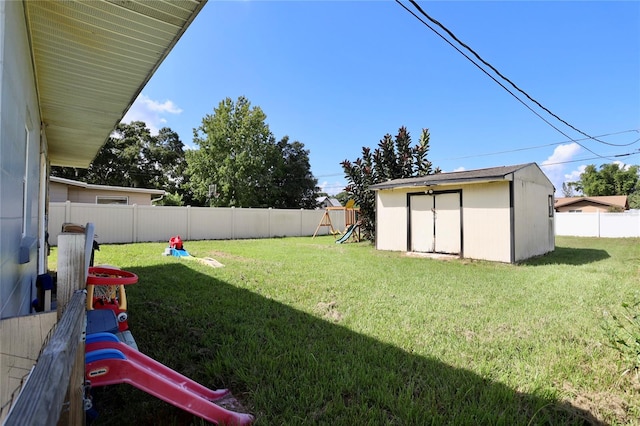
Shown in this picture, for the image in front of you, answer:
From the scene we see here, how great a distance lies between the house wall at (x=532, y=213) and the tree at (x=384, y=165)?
3.72 metres

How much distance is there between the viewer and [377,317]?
3.78 meters

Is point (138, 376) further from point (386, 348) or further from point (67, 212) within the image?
point (67, 212)

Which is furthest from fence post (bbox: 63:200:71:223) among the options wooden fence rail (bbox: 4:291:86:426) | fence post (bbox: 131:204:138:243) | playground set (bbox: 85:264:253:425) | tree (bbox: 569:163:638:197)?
tree (bbox: 569:163:638:197)

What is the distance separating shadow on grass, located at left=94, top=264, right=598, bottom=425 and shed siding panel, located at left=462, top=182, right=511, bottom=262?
6501 mm

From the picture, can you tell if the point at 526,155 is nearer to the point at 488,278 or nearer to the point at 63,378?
the point at 488,278

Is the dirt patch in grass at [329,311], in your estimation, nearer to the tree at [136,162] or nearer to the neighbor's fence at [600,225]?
the neighbor's fence at [600,225]

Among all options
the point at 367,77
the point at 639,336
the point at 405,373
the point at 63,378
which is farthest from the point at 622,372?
the point at 367,77

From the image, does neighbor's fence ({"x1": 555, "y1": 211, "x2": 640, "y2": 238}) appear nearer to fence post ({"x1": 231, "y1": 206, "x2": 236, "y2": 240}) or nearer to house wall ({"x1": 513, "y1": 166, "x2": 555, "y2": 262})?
house wall ({"x1": 513, "y1": 166, "x2": 555, "y2": 262})

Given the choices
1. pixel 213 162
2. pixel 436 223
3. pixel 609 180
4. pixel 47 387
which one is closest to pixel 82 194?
pixel 213 162

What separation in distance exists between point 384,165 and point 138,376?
1177 centimetres

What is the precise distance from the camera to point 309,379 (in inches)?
92.9

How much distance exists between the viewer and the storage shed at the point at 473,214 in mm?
8102

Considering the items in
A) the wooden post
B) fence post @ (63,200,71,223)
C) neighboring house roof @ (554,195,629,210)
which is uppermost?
neighboring house roof @ (554,195,629,210)

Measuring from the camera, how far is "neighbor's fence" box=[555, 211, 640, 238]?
658 inches
